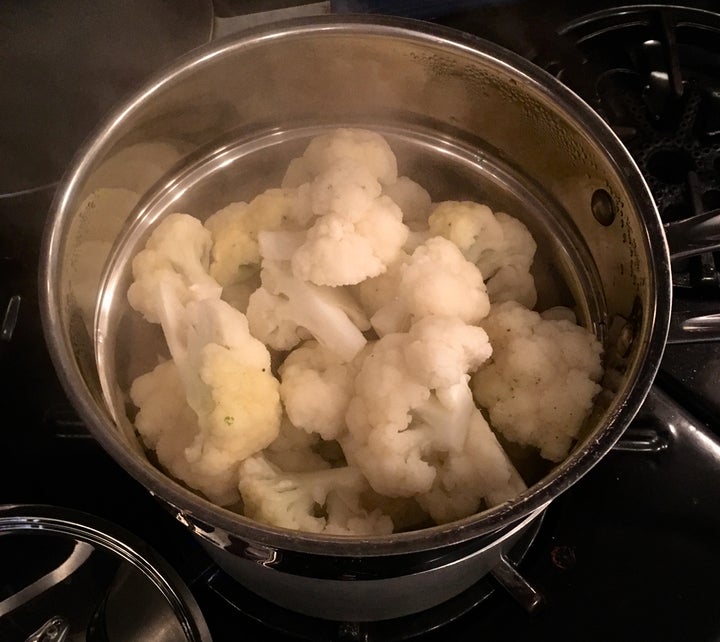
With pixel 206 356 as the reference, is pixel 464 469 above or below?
below

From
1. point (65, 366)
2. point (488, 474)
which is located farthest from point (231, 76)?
point (488, 474)

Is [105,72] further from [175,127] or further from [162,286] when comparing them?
[162,286]

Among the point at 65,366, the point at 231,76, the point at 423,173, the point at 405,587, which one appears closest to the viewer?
the point at 65,366

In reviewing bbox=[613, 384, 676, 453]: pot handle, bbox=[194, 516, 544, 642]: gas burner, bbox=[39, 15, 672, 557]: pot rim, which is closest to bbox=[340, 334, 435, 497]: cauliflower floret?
bbox=[39, 15, 672, 557]: pot rim

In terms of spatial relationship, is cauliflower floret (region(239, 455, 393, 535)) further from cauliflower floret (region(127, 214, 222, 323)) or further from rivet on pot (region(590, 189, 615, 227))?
rivet on pot (region(590, 189, 615, 227))

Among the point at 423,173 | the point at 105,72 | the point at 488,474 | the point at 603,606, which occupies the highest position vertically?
the point at 105,72

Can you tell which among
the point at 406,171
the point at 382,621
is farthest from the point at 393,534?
the point at 406,171

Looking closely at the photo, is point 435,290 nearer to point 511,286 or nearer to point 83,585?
point 511,286

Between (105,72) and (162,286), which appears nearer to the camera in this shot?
(162,286)
